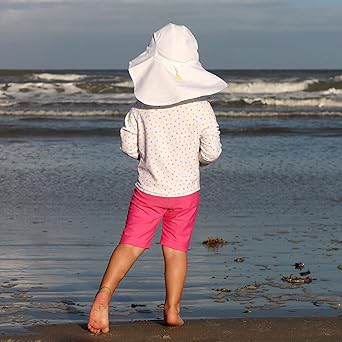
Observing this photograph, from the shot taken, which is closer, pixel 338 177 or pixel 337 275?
pixel 337 275

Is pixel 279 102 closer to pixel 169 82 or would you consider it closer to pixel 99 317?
pixel 169 82

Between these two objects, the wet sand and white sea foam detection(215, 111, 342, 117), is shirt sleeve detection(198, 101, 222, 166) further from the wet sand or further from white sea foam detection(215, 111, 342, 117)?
white sea foam detection(215, 111, 342, 117)

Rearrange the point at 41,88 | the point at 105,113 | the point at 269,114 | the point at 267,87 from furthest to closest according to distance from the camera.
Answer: the point at 267,87
the point at 41,88
the point at 269,114
the point at 105,113

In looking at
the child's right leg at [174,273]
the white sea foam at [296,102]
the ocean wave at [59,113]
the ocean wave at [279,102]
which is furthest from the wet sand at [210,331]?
the white sea foam at [296,102]

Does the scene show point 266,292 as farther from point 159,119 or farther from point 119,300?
point 159,119

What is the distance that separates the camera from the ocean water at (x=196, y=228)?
503 centimetres

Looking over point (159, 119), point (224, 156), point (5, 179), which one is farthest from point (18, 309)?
point (224, 156)

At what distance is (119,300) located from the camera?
16.6ft

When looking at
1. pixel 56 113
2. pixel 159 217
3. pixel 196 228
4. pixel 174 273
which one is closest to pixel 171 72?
pixel 159 217

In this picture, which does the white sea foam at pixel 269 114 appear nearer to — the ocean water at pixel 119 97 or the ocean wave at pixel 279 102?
the ocean water at pixel 119 97

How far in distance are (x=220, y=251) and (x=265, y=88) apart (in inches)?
1164

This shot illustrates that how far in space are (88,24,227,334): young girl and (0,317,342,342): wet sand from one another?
3.3 inches

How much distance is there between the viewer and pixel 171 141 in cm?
430

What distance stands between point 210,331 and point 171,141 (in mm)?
913
